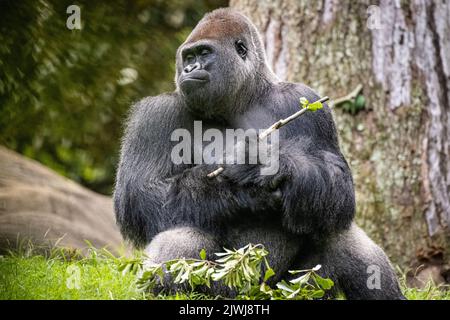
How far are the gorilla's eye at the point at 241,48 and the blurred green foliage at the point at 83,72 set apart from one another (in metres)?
2.54

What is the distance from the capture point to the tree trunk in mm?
7691

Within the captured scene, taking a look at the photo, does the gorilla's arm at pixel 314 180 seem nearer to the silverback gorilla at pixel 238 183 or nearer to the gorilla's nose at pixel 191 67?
the silverback gorilla at pixel 238 183

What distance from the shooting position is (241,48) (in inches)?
235

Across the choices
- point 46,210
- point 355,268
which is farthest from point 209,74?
point 46,210

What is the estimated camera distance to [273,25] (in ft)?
27.0

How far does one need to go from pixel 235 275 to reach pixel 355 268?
1.15 meters

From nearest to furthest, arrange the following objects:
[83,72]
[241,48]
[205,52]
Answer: [205,52] < [241,48] < [83,72]

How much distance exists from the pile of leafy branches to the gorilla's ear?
1.59m

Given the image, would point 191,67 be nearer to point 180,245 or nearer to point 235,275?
point 180,245

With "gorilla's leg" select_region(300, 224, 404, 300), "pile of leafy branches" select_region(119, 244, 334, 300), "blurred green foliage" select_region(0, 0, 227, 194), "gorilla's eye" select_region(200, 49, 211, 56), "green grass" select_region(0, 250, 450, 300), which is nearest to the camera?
"pile of leafy branches" select_region(119, 244, 334, 300)

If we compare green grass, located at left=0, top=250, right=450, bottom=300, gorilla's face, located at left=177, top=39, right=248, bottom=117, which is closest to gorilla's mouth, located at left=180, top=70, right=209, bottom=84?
gorilla's face, located at left=177, top=39, right=248, bottom=117

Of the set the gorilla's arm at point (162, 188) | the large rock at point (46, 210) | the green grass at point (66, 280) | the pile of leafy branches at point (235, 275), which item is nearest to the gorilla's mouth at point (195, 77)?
the gorilla's arm at point (162, 188)

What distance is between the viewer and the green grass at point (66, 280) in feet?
17.0

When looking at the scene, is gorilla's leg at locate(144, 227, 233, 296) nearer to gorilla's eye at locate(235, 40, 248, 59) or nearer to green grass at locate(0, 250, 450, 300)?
green grass at locate(0, 250, 450, 300)
